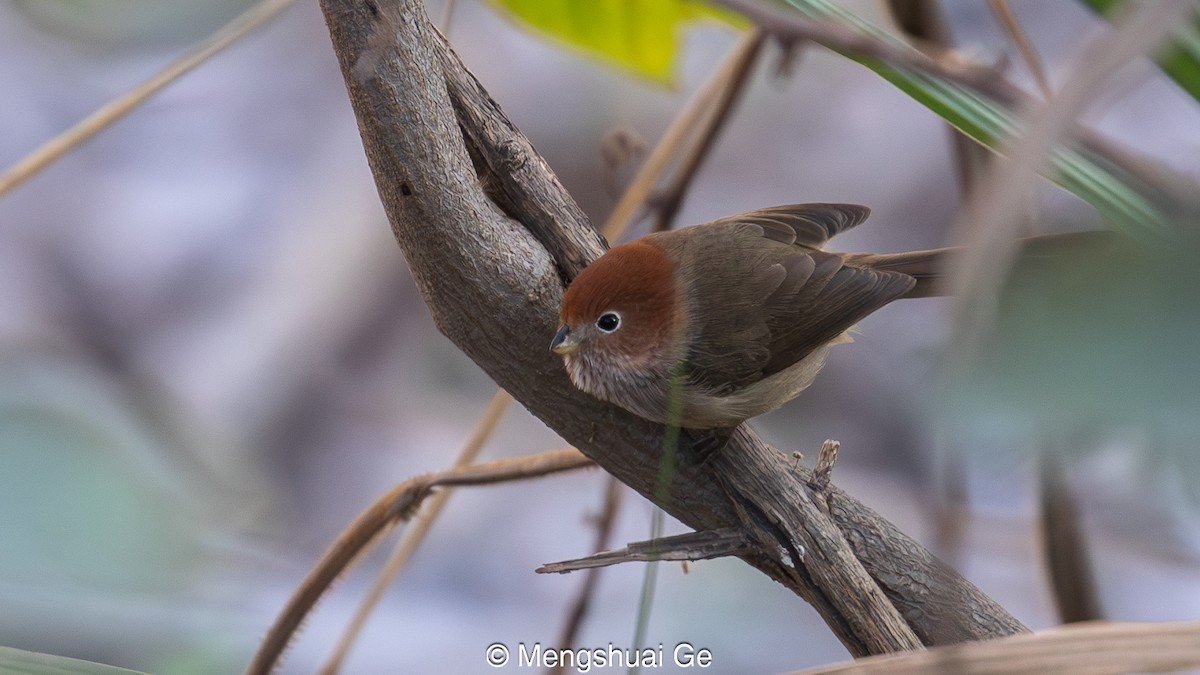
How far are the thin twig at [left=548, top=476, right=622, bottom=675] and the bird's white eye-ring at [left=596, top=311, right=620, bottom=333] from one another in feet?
2.18

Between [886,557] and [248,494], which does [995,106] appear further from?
[248,494]

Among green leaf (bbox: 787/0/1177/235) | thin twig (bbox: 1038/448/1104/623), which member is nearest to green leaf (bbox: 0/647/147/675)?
green leaf (bbox: 787/0/1177/235)

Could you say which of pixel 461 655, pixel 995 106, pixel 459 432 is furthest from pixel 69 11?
pixel 995 106

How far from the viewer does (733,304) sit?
1643mm

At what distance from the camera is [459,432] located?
3.64 m

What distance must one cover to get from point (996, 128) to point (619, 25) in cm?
132

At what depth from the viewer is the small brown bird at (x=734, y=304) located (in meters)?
1.44

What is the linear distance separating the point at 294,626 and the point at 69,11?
7.00 feet

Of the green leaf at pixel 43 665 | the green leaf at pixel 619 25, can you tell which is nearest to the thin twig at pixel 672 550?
the green leaf at pixel 43 665

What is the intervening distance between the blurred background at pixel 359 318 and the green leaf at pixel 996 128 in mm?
1444

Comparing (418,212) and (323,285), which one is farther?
(323,285)

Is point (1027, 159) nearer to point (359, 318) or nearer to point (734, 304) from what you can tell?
point (734, 304)

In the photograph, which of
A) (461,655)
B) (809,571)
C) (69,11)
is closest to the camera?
(809,571)

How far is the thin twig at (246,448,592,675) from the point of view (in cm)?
153
